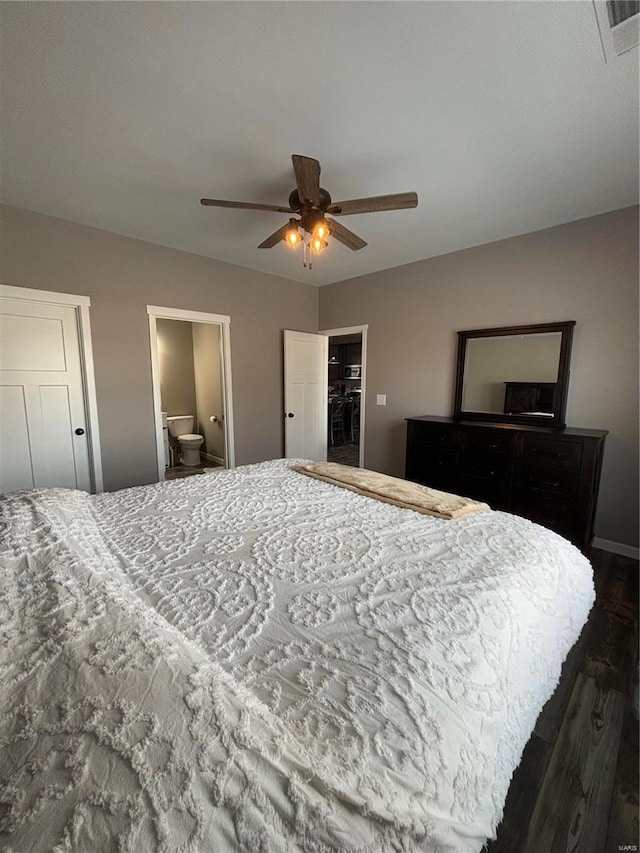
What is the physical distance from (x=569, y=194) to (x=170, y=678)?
3.35m

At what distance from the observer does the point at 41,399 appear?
9.04 feet

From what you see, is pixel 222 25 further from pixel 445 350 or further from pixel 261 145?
pixel 445 350

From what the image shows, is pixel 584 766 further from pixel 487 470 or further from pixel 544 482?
pixel 487 470

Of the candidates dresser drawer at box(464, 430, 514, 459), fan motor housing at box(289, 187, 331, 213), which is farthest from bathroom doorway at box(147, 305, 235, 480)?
dresser drawer at box(464, 430, 514, 459)

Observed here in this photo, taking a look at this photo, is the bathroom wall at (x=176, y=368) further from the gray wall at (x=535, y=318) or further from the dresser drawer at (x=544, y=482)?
the dresser drawer at (x=544, y=482)

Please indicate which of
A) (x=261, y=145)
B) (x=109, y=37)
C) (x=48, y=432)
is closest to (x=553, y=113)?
(x=261, y=145)

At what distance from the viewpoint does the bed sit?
0.49 metres

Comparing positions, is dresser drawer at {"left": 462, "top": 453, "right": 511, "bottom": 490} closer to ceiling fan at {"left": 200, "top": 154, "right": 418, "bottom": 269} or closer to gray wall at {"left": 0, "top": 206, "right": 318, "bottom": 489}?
ceiling fan at {"left": 200, "top": 154, "right": 418, "bottom": 269}

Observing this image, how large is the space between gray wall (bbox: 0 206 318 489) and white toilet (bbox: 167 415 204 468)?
1459mm

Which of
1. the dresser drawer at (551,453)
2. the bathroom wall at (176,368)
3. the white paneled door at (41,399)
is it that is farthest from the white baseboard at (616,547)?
the bathroom wall at (176,368)

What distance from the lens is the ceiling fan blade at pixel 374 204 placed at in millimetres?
1829

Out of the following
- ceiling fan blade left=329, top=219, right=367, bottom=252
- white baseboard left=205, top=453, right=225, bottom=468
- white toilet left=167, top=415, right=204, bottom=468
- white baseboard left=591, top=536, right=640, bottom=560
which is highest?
ceiling fan blade left=329, top=219, right=367, bottom=252

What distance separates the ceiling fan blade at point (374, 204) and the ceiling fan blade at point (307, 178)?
0.13 meters

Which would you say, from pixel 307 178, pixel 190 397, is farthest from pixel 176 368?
pixel 307 178
